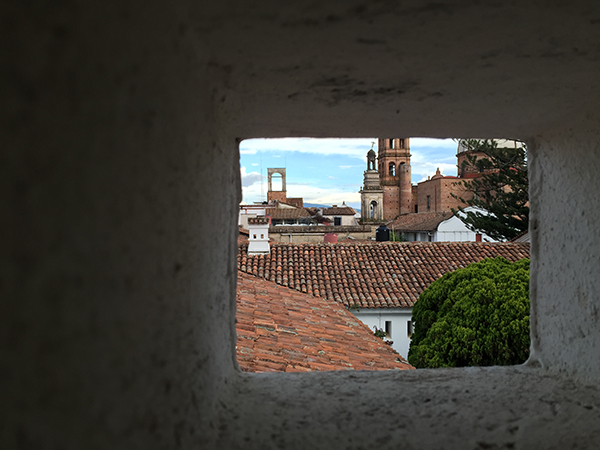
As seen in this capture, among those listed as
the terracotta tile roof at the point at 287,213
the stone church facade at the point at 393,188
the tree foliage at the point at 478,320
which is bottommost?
the tree foliage at the point at 478,320

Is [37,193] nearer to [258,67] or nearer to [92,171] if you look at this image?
[92,171]

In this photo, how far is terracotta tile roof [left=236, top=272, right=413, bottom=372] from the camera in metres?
3.14

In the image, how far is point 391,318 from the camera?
8.73 m

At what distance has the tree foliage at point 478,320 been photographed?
5.36 m

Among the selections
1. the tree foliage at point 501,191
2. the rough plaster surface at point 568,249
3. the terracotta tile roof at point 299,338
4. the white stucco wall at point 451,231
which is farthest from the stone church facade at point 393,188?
the rough plaster surface at point 568,249

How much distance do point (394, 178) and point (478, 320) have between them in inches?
1286

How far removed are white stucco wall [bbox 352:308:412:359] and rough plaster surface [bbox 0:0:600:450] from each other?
23.9 ft

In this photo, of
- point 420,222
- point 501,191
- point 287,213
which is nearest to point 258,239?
point 501,191

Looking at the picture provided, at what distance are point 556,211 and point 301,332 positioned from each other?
346 cm

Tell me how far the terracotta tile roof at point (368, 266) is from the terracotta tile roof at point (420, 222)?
13.2 metres

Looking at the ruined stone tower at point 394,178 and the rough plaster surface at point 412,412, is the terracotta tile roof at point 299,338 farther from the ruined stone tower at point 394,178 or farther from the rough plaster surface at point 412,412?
the ruined stone tower at point 394,178

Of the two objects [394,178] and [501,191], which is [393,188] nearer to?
[394,178]

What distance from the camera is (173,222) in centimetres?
72

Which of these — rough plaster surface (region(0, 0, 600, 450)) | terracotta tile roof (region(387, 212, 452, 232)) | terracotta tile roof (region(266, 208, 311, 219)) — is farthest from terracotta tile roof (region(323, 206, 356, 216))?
rough plaster surface (region(0, 0, 600, 450))
